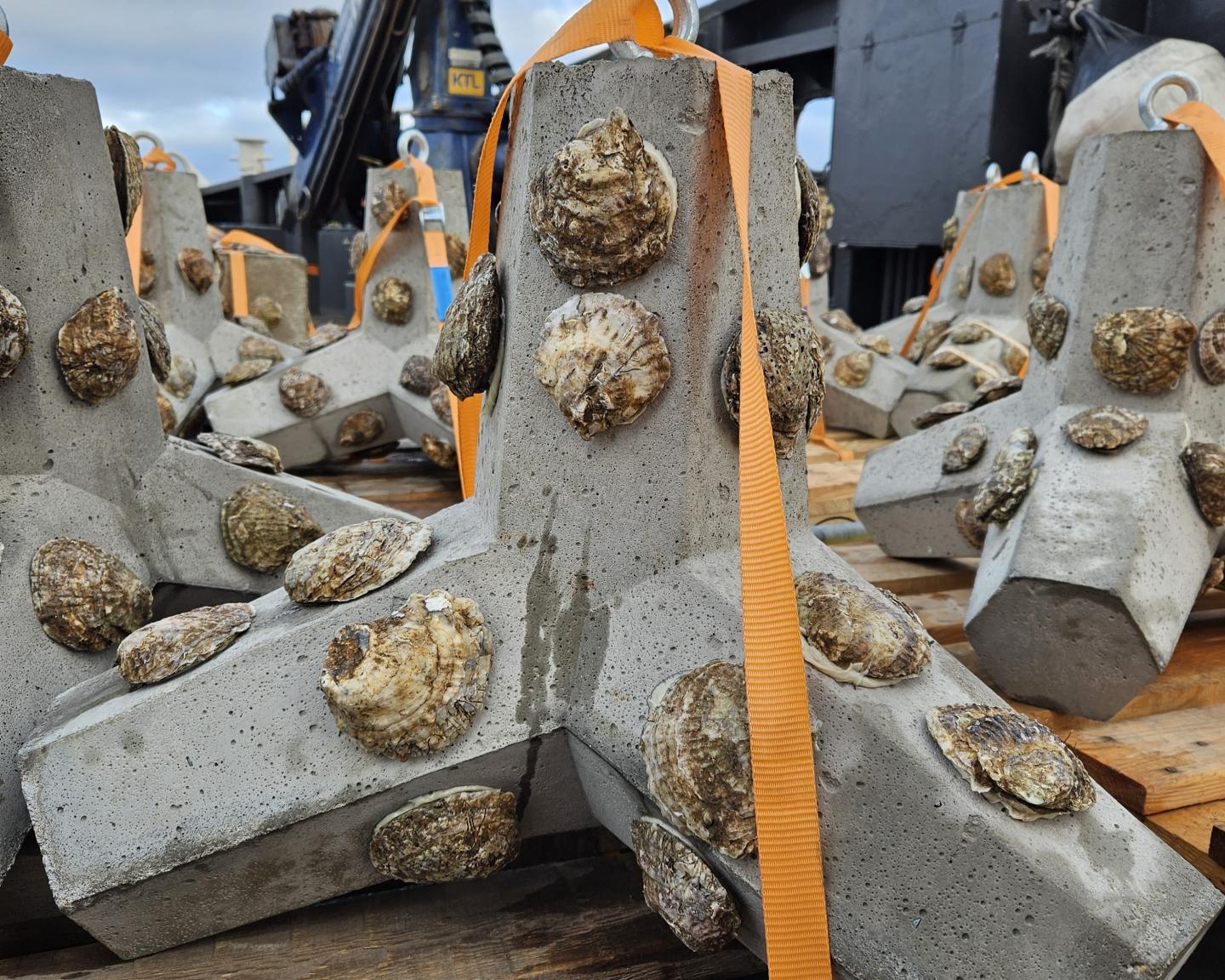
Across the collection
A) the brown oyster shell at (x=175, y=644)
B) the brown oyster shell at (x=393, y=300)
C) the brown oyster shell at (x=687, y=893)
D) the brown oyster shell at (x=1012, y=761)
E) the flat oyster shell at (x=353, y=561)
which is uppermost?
the brown oyster shell at (x=393, y=300)

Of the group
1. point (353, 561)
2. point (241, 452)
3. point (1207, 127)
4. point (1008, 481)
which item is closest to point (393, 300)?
point (241, 452)

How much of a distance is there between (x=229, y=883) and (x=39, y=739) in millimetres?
310

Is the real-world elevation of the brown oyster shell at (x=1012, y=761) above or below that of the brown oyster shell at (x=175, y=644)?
below

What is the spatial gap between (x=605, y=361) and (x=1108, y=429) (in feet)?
4.03

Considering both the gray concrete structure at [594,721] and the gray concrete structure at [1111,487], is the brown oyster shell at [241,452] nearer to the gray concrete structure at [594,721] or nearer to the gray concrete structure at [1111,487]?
the gray concrete structure at [594,721]

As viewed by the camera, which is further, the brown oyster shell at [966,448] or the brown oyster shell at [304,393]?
the brown oyster shell at [304,393]

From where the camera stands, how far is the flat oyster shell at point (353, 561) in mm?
1389

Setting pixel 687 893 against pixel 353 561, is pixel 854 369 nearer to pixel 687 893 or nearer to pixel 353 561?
pixel 353 561

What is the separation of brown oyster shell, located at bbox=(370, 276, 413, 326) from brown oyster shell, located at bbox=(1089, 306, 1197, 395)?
238cm

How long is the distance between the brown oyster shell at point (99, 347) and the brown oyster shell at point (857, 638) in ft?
4.04

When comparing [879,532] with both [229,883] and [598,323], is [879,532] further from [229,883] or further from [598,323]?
[229,883]

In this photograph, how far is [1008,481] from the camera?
6.84 ft

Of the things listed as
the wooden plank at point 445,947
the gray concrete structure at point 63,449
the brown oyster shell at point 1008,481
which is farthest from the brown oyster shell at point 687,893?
the brown oyster shell at point 1008,481

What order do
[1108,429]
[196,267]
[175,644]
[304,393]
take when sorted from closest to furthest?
[175,644], [1108,429], [304,393], [196,267]
